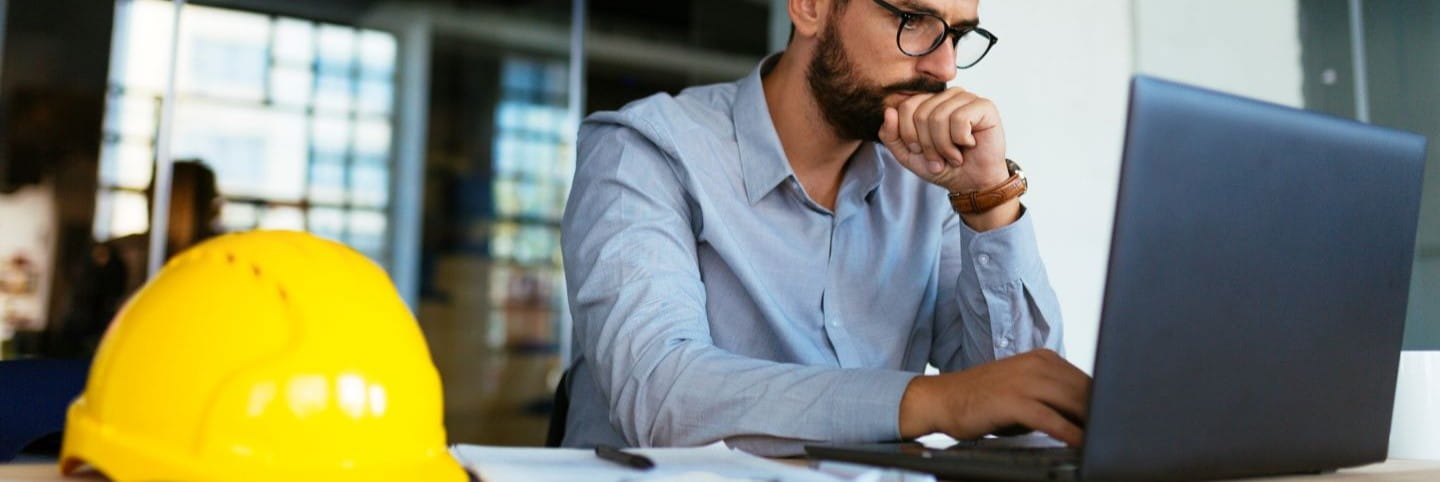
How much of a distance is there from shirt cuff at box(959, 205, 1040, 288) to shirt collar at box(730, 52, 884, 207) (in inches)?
9.3

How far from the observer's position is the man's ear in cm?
147

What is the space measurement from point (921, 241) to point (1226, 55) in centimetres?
200

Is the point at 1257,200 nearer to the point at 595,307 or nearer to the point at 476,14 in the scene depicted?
the point at 595,307

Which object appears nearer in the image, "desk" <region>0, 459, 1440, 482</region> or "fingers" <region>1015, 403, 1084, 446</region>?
"desk" <region>0, 459, 1440, 482</region>

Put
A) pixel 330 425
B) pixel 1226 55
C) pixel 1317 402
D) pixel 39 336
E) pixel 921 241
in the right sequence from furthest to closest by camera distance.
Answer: pixel 39 336 → pixel 1226 55 → pixel 921 241 → pixel 1317 402 → pixel 330 425

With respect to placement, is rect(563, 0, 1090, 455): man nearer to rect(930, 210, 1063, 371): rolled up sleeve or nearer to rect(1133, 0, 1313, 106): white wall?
rect(930, 210, 1063, 371): rolled up sleeve

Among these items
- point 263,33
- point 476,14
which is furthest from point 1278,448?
point 476,14

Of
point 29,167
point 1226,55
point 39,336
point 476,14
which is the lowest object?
point 39,336

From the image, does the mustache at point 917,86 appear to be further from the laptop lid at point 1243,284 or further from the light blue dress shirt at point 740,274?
the laptop lid at point 1243,284

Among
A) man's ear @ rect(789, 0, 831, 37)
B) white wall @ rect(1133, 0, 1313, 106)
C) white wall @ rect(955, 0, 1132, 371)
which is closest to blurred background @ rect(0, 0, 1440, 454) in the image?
white wall @ rect(1133, 0, 1313, 106)

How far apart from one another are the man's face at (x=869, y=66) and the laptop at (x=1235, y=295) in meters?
0.63

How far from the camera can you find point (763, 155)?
1.36 metres

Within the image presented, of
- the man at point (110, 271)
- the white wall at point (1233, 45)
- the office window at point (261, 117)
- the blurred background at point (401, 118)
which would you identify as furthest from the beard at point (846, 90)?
the office window at point (261, 117)

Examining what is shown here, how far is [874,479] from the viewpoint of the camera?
62 cm
